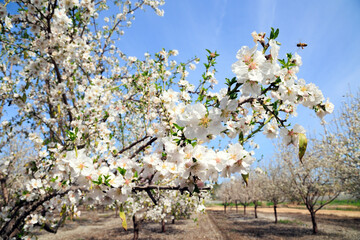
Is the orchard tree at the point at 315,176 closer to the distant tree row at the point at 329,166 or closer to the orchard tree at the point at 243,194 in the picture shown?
the distant tree row at the point at 329,166

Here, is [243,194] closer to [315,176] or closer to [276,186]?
[276,186]

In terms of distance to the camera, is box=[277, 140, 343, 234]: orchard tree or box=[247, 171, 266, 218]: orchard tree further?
box=[247, 171, 266, 218]: orchard tree

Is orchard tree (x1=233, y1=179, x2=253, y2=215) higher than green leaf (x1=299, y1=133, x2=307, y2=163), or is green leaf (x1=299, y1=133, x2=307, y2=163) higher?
green leaf (x1=299, y1=133, x2=307, y2=163)

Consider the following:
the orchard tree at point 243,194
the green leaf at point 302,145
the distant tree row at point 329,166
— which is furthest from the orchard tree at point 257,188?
the green leaf at point 302,145

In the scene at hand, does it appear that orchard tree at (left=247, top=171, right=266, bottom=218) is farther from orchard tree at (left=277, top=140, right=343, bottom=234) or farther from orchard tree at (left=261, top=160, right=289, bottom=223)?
orchard tree at (left=277, top=140, right=343, bottom=234)

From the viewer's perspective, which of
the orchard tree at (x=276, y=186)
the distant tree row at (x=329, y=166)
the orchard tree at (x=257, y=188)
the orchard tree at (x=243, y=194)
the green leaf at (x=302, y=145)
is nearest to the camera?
the green leaf at (x=302, y=145)

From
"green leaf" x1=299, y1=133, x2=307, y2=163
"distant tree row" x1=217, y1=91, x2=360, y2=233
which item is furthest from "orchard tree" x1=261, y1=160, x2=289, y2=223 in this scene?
"green leaf" x1=299, y1=133, x2=307, y2=163

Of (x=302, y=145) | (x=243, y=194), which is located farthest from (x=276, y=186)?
(x=302, y=145)

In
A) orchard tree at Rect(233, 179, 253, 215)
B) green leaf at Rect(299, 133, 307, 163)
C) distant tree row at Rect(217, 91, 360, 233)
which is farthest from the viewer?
orchard tree at Rect(233, 179, 253, 215)

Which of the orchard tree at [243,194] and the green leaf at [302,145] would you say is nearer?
the green leaf at [302,145]

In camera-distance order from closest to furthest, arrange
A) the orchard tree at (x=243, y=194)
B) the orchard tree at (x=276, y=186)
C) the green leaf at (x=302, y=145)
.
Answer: the green leaf at (x=302, y=145) < the orchard tree at (x=276, y=186) < the orchard tree at (x=243, y=194)

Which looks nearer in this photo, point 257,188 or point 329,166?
point 329,166

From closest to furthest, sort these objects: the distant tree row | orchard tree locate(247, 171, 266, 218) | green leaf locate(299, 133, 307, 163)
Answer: green leaf locate(299, 133, 307, 163)
the distant tree row
orchard tree locate(247, 171, 266, 218)

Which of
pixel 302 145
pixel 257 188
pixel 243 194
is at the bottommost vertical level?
pixel 243 194
